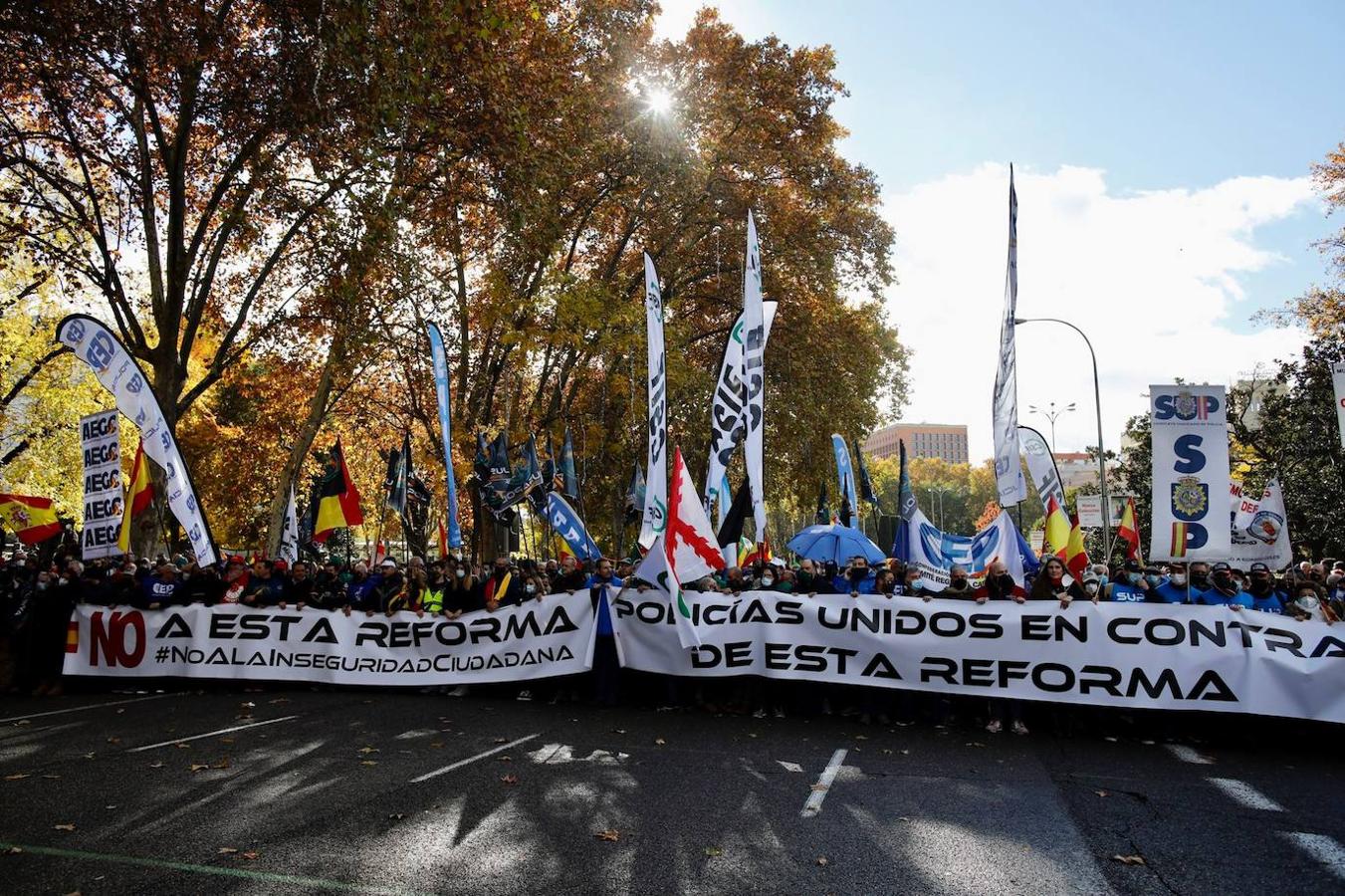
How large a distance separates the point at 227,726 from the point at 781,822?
5952mm

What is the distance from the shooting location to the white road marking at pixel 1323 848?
533 cm

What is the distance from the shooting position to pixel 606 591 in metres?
11.0

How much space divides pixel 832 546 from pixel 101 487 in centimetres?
1313

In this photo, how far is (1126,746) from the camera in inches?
348

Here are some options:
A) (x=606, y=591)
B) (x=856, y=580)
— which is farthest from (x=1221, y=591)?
(x=606, y=591)

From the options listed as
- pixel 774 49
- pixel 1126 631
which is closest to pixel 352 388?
pixel 774 49

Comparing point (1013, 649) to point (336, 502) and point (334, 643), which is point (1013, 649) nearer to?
point (334, 643)

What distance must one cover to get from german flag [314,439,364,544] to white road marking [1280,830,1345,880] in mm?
13340

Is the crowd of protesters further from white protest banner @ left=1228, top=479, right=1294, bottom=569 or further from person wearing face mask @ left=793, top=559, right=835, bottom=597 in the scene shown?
white protest banner @ left=1228, top=479, right=1294, bottom=569

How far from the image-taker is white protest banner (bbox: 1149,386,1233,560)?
9.14 m

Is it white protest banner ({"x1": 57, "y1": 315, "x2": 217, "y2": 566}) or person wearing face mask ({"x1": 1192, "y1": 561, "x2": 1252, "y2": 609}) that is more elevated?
white protest banner ({"x1": 57, "y1": 315, "x2": 217, "y2": 566})

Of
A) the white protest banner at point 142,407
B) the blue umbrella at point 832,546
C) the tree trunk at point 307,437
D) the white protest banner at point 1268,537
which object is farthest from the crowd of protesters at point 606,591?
the white protest banner at point 1268,537

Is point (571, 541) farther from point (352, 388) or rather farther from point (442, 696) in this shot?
point (352, 388)

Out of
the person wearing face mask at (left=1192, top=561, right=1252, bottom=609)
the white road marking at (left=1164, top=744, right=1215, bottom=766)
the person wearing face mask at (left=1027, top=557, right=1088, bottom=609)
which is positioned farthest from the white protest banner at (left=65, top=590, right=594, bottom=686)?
the person wearing face mask at (left=1192, top=561, right=1252, bottom=609)
